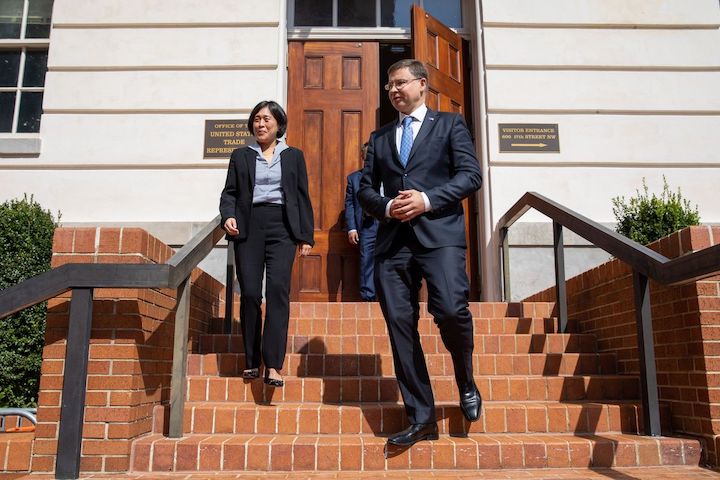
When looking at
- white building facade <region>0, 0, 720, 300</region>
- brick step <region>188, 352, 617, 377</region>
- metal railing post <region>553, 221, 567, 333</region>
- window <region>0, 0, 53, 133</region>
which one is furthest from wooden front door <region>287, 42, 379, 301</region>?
window <region>0, 0, 53, 133</region>

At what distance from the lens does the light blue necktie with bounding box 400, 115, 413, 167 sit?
334 centimetres

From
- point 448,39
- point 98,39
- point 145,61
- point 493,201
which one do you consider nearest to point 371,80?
point 448,39

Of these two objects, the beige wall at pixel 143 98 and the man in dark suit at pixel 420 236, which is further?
the beige wall at pixel 143 98

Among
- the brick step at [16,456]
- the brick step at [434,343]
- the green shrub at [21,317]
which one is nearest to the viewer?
the brick step at [16,456]

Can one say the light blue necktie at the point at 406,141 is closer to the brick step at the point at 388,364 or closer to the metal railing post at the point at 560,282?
the brick step at the point at 388,364

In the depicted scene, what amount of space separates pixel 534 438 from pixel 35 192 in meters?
5.57

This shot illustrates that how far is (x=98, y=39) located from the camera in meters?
6.88

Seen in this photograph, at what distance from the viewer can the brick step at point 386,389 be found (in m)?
3.79

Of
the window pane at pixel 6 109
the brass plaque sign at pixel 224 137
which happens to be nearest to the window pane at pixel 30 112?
the window pane at pixel 6 109

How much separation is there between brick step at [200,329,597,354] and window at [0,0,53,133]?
4.07 metres

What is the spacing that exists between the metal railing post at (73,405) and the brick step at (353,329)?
1589mm

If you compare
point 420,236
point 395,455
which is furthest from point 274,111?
point 395,455

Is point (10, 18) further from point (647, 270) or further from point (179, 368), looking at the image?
point (647, 270)

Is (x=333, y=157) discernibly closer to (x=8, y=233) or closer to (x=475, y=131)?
(x=475, y=131)
